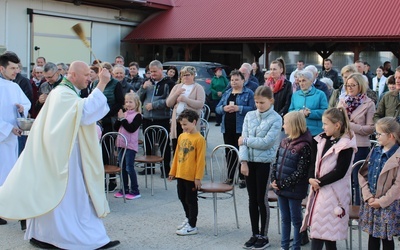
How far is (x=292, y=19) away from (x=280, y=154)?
17.0 m

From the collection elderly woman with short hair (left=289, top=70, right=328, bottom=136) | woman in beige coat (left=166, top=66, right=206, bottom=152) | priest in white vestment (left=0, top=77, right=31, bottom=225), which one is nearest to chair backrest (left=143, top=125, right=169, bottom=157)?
woman in beige coat (left=166, top=66, right=206, bottom=152)

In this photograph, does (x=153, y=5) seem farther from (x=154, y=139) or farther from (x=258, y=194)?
(x=258, y=194)

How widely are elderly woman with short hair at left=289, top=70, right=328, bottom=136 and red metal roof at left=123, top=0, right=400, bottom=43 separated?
12.3 meters

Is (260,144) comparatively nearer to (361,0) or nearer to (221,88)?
(221,88)

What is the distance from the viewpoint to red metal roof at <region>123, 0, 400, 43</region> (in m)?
20.0

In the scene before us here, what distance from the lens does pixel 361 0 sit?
21.3 m

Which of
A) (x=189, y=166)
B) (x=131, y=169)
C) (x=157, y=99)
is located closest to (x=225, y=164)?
(x=189, y=166)

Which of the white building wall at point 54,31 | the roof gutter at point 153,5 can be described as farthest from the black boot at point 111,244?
the roof gutter at point 153,5

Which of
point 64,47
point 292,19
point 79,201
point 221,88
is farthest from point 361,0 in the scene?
point 79,201

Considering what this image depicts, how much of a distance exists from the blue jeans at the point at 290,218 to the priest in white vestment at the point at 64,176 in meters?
1.75

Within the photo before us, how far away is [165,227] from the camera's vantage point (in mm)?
6805

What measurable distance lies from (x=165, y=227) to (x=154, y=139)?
2.85 m

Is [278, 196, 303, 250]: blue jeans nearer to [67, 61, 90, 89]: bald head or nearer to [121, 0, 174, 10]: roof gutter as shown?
[67, 61, 90, 89]: bald head

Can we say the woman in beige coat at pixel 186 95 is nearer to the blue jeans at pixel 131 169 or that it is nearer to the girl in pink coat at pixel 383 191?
the blue jeans at pixel 131 169
